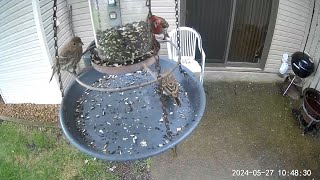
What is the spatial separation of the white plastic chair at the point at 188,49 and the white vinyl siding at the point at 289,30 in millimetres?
1721

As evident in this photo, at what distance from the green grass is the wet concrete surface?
1.20 meters

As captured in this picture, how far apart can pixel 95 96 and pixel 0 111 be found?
4.51 meters

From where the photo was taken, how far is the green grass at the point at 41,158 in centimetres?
526

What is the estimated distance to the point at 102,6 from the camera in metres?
2.39

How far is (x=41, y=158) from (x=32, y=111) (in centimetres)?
135

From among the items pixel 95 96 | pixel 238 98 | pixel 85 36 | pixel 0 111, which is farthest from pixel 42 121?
pixel 238 98

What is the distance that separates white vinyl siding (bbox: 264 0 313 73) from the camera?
20.4 feet

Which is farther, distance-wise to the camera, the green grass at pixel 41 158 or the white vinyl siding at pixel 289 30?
the white vinyl siding at pixel 289 30

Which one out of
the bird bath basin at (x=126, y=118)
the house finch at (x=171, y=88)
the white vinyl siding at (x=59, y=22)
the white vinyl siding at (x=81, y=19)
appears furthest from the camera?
the white vinyl siding at (x=81, y=19)

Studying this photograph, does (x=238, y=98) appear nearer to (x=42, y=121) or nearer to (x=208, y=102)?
(x=208, y=102)

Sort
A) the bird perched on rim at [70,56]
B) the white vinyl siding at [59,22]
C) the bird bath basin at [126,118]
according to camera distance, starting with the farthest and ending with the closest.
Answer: the white vinyl siding at [59,22], the bird perched on rim at [70,56], the bird bath basin at [126,118]

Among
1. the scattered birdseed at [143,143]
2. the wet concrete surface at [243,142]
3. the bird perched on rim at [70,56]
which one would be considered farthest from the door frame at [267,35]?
the scattered birdseed at [143,143]

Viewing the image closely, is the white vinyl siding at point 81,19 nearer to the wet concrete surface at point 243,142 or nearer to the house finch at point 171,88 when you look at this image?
the wet concrete surface at point 243,142

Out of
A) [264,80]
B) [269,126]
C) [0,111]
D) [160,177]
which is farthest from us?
[264,80]
